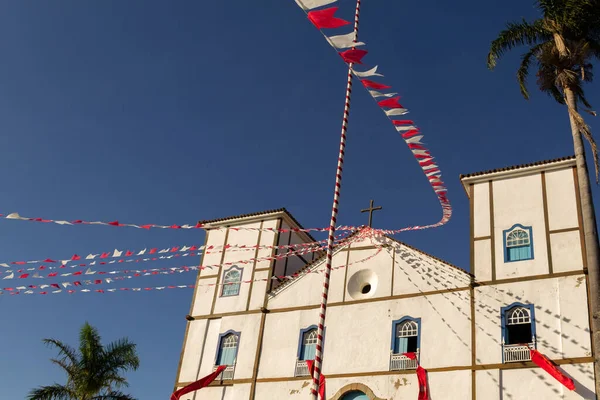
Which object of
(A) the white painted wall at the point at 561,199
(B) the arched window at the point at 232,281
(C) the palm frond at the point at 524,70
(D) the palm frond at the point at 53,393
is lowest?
(D) the palm frond at the point at 53,393

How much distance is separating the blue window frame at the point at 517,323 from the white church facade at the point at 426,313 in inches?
1.3

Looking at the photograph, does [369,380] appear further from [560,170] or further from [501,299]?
[560,170]

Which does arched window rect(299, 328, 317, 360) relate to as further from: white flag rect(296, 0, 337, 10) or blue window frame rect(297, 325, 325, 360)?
white flag rect(296, 0, 337, 10)

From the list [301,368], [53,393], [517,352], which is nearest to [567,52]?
[517,352]

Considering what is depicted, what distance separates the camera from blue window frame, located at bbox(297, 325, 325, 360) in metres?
23.2

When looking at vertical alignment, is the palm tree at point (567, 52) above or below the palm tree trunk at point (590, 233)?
above

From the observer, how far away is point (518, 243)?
70.1 ft

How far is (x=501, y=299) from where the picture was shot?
2056cm

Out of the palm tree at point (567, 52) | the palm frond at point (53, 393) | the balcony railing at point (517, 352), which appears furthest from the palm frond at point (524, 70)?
the palm frond at point (53, 393)

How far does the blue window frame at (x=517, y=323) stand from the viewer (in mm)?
19906

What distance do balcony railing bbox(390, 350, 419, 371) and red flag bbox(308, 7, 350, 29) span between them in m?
12.2

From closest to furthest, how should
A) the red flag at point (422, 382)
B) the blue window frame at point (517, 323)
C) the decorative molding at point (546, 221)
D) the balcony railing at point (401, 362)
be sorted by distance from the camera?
the blue window frame at point (517, 323), the red flag at point (422, 382), the decorative molding at point (546, 221), the balcony railing at point (401, 362)

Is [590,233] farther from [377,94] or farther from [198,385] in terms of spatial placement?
[198,385]

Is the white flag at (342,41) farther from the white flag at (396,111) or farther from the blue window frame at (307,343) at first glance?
the blue window frame at (307,343)
